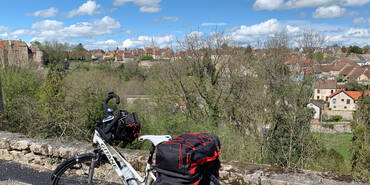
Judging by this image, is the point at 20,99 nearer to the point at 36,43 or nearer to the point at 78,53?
the point at 36,43

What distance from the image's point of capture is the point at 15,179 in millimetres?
3773

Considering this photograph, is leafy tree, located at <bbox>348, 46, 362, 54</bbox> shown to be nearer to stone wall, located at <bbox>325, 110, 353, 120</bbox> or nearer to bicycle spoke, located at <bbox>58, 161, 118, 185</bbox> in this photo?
stone wall, located at <bbox>325, 110, 353, 120</bbox>

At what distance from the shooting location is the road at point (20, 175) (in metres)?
3.68

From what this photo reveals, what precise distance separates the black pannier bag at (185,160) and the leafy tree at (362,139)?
1084 cm

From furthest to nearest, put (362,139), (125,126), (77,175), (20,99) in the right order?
(362,139) → (20,99) → (77,175) → (125,126)

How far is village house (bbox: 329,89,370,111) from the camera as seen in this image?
41.5 m

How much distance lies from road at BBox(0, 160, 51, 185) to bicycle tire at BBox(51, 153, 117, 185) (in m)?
0.54

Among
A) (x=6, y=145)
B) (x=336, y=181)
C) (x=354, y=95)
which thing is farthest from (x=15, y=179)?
(x=354, y=95)

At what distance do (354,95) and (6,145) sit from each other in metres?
45.6

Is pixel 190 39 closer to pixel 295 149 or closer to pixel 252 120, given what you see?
pixel 252 120

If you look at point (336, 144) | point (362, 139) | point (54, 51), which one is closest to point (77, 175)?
point (336, 144)

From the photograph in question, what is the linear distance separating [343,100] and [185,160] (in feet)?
152

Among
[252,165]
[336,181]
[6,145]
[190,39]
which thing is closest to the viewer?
[336,181]

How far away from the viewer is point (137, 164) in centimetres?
356
